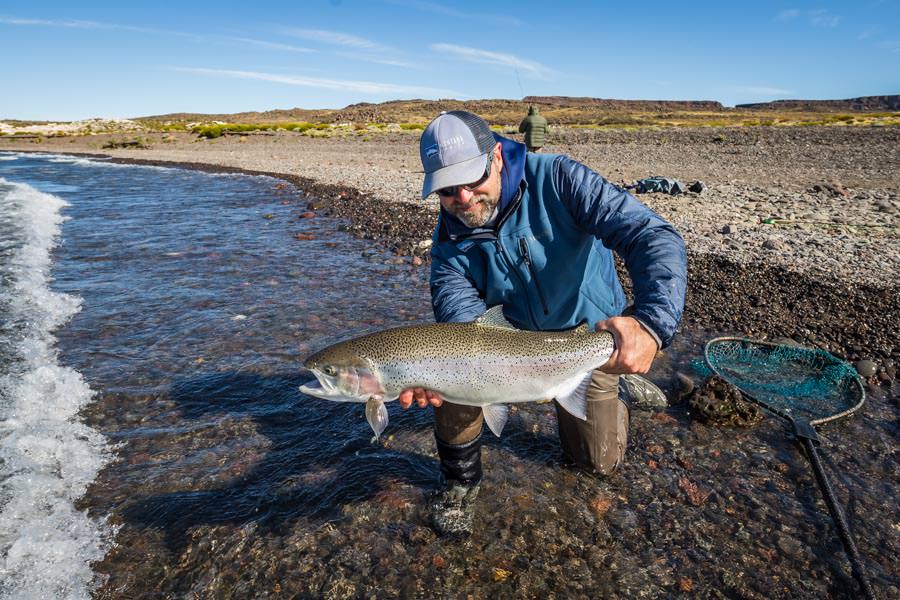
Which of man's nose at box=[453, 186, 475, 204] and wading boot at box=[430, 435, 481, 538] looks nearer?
man's nose at box=[453, 186, 475, 204]

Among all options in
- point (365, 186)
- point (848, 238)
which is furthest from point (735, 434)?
point (365, 186)

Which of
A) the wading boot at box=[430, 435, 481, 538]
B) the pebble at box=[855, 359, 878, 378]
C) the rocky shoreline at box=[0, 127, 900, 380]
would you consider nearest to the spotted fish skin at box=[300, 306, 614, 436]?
the wading boot at box=[430, 435, 481, 538]

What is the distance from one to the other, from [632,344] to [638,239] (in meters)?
0.76

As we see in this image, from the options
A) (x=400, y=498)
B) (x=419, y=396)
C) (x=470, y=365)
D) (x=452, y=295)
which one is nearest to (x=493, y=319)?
(x=470, y=365)

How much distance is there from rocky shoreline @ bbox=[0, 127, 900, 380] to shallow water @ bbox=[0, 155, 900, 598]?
1136 mm

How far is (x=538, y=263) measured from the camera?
3943mm

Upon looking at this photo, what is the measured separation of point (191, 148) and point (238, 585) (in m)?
53.6

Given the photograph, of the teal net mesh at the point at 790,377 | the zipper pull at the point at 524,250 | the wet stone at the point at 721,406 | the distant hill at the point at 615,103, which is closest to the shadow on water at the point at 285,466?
the zipper pull at the point at 524,250

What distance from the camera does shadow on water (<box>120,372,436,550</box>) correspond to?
161 inches

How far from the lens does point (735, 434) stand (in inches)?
191

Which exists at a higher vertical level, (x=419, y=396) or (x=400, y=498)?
(x=419, y=396)

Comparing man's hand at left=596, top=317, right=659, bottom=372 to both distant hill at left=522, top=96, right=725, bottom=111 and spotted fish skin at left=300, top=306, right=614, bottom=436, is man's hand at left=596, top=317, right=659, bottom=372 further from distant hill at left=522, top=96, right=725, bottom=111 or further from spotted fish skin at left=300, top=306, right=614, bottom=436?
distant hill at left=522, top=96, right=725, bottom=111

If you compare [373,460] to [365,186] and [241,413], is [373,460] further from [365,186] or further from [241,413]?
[365,186]

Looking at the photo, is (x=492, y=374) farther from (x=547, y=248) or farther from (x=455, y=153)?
(x=455, y=153)
